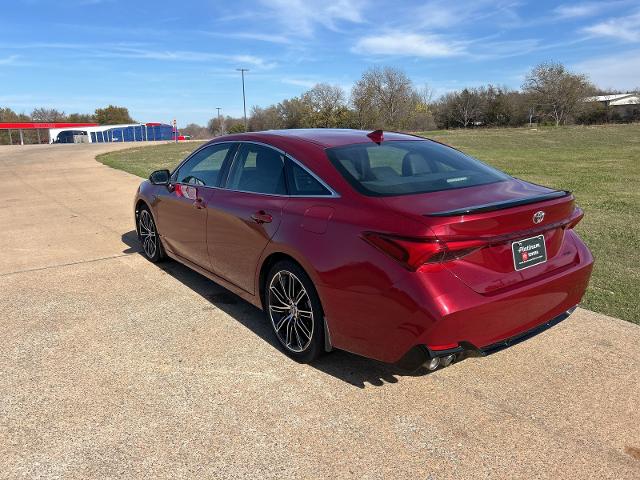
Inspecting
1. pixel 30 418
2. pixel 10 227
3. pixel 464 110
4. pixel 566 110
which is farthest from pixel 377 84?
pixel 30 418

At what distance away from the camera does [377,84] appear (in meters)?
74.4

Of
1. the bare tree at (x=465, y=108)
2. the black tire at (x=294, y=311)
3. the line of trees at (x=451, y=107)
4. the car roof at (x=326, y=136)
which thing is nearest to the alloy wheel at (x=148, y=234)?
the car roof at (x=326, y=136)

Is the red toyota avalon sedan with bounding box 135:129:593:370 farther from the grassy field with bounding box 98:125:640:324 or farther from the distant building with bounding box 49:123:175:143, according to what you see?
the distant building with bounding box 49:123:175:143

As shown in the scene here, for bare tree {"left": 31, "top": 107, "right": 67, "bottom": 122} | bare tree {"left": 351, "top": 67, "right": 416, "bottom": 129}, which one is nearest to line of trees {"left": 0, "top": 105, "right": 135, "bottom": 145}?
bare tree {"left": 31, "top": 107, "right": 67, "bottom": 122}

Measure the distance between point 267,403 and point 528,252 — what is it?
5.87 feet

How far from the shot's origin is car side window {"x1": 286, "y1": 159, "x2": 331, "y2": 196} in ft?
11.0

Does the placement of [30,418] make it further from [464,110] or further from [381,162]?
[464,110]

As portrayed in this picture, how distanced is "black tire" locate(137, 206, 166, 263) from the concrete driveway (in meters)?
1.13

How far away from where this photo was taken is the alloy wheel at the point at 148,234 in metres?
5.84

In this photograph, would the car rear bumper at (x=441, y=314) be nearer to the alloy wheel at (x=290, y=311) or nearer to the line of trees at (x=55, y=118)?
the alloy wheel at (x=290, y=311)

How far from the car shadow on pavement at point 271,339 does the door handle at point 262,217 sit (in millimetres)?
934

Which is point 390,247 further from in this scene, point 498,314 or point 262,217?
point 262,217

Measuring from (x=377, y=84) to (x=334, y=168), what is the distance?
74939 mm

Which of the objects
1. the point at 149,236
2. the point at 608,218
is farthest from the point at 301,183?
the point at 608,218
